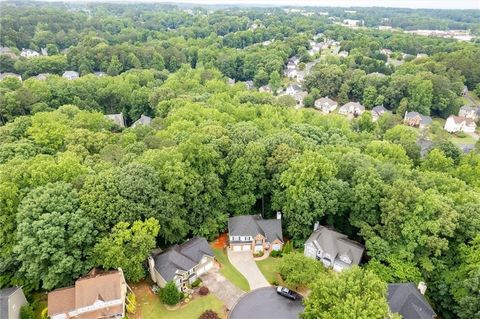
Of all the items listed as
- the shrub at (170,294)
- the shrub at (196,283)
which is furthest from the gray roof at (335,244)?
the shrub at (170,294)

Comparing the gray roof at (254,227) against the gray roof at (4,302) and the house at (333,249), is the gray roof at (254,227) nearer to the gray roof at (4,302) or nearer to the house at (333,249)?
the house at (333,249)

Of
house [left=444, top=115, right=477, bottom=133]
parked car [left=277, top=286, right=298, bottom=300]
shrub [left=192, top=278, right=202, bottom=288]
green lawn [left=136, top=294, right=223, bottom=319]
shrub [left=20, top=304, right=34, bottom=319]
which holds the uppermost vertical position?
house [left=444, top=115, right=477, bottom=133]

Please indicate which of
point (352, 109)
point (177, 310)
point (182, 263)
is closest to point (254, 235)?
point (182, 263)

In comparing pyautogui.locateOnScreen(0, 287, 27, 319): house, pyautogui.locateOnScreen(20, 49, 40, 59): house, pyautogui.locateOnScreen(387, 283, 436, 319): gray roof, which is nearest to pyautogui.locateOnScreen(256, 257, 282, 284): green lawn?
pyautogui.locateOnScreen(387, 283, 436, 319): gray roof

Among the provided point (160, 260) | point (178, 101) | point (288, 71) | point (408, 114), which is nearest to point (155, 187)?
point (160, 260)

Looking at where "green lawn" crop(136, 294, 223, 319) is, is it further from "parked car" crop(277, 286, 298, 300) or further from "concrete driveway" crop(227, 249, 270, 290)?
"parked car" crop(277, 286, 298, 300)

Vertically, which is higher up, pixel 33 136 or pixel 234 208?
pixel 33 136

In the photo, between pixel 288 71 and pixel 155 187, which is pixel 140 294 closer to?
pixel 155 187
